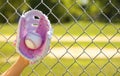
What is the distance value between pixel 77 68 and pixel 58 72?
11.9 inches

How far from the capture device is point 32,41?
2.81 meters

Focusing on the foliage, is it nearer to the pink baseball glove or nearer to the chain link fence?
the chain link fence

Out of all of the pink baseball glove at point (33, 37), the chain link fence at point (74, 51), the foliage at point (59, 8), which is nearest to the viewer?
the pink baseball glove at point (33, 37)

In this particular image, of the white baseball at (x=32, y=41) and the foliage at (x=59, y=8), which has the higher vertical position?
the white baseball at (x=32, y=41)

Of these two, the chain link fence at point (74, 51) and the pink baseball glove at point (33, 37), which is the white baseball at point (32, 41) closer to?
the pink baseball glove at point (33, 37)

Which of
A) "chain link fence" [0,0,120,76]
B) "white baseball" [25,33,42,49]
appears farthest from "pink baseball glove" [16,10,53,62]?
"chain link fence" [0,0,120,76]

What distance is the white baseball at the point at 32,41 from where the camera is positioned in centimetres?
282

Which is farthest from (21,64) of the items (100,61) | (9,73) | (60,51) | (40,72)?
(60,51)

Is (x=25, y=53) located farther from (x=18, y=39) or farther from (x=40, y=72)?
(x=40, y=72)

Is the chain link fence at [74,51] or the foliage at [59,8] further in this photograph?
the chain link fence at [74,51]

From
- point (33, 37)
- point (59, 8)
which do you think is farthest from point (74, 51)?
point (59, 8)

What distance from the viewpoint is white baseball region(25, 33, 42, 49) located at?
2.82m

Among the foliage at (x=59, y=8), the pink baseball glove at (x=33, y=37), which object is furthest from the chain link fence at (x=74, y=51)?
the pink baseball glove at (x=33, y=37)

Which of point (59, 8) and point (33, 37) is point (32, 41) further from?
point (59, 8)
